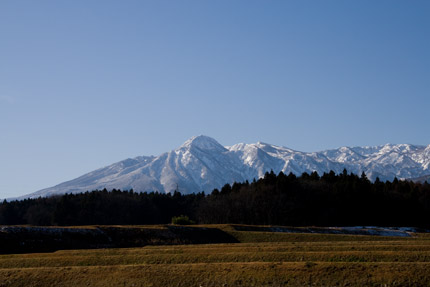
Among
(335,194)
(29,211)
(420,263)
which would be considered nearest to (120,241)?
(420,263)

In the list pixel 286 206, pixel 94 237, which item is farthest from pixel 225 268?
pixel 286 206

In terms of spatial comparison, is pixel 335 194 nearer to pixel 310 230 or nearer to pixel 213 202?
pixel 213 202

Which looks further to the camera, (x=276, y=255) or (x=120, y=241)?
(x=120, y=241)

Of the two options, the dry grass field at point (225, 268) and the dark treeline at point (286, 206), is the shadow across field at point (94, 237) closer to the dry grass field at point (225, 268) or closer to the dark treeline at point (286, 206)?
the dry grass field at point (225, 268)

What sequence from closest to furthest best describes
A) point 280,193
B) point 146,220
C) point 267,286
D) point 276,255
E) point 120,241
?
point 267,286 → point 276,255 → point 120,241 → point 280,193 → point 146,220

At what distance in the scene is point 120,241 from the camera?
62.0m

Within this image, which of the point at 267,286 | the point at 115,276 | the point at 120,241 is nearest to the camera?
the point at 267,286

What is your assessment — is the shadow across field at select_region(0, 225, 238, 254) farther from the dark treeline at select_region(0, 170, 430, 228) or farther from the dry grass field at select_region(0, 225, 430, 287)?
the dark treeline at select_region(0, 170, 430, 228)

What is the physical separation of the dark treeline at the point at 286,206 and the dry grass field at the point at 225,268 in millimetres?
75236

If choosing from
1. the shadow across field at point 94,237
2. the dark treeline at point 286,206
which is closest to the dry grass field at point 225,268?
the shadow across field at point 94,237

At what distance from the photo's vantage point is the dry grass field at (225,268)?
108ft

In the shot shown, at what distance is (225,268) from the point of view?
3625 centimetres

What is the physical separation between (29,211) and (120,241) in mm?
106364

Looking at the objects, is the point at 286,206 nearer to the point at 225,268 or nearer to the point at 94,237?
the point at 94,237
